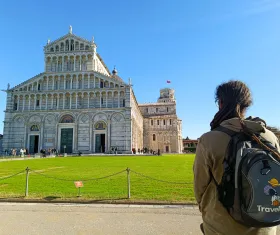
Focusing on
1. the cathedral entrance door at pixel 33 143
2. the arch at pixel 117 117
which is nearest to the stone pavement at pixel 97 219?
the arch at pixel 117 117

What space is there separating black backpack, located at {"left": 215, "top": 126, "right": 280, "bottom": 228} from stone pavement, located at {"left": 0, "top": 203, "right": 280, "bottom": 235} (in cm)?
364

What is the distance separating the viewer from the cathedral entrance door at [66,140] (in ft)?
147

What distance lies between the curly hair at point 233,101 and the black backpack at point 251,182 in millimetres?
362

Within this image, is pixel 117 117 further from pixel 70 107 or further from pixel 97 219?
pixel 97 219

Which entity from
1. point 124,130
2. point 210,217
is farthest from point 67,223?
point 124,130

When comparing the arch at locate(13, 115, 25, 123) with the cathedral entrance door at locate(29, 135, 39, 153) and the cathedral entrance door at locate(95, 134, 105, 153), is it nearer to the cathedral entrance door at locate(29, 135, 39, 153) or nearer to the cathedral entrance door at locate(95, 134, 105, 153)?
the cathedral entrance door at locate(29, 135, 39, 153)

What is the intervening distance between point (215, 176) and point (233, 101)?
2.57ft

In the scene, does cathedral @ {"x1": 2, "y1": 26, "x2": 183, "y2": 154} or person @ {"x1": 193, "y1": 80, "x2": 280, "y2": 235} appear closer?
person @ {"x1": 193, "y1": 80, "x2": 280, "y2": 235}

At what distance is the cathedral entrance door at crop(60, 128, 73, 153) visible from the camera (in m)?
44.8

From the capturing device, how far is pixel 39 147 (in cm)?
4516

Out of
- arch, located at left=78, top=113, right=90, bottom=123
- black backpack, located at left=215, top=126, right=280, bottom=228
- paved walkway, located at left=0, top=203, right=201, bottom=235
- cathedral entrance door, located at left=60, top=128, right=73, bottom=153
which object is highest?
arch, located at left=78, top=113, right=90, bottom=123

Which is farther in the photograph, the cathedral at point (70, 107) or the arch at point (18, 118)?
the arch at point (18, 118)

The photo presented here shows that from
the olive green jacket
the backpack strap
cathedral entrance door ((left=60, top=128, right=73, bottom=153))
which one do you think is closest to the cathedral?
cathedral entrance door ((left=60, top=128, right=73, bottom=153))

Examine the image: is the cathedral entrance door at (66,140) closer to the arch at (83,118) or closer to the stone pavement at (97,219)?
the arch at (83,118)
